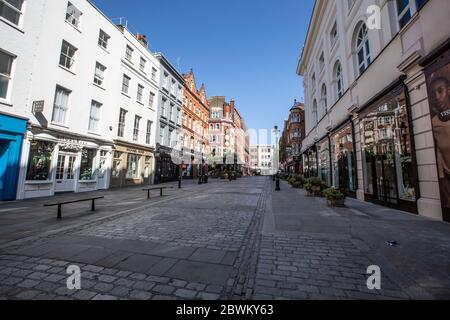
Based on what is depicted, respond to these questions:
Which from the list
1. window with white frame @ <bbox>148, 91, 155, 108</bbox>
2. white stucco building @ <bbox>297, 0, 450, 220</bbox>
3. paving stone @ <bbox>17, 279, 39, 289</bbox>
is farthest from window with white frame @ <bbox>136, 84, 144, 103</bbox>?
paving stone @ <bbox>17, 279, 39, 289</bbox>

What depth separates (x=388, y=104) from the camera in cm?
848

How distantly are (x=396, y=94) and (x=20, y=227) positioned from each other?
42.7 ft

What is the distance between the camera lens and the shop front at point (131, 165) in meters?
17.9

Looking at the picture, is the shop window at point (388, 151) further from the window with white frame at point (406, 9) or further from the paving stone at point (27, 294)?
the paving stone at point (27, 294)

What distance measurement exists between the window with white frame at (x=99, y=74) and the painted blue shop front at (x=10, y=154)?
271 inches

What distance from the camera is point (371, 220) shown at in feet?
20.9

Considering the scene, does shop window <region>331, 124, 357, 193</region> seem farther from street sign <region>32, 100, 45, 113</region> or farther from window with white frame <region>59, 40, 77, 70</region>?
window with white frame <region>59, 40, 77, 70</region>

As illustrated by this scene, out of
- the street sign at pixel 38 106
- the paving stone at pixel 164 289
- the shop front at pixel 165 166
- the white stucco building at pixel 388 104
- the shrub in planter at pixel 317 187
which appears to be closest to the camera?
the paving stone at pixel 164 289

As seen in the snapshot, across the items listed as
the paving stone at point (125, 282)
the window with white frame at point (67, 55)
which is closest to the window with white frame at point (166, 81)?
the window with white frame at point (67, 55)

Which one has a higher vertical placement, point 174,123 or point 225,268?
point 174,123

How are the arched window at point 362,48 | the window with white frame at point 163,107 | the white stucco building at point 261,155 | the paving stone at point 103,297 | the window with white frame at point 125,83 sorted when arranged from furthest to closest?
1. the white stucco building at point 261,155
2. the window with white frame at point 163,107
3. the window with white frame at point 125,83
4. the arched window at point 362,48
5. the paving stone at point 103,297

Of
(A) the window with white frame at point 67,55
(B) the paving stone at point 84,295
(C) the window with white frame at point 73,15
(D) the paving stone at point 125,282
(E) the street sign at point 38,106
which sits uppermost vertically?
(C) the window with white frame at point 73,15
